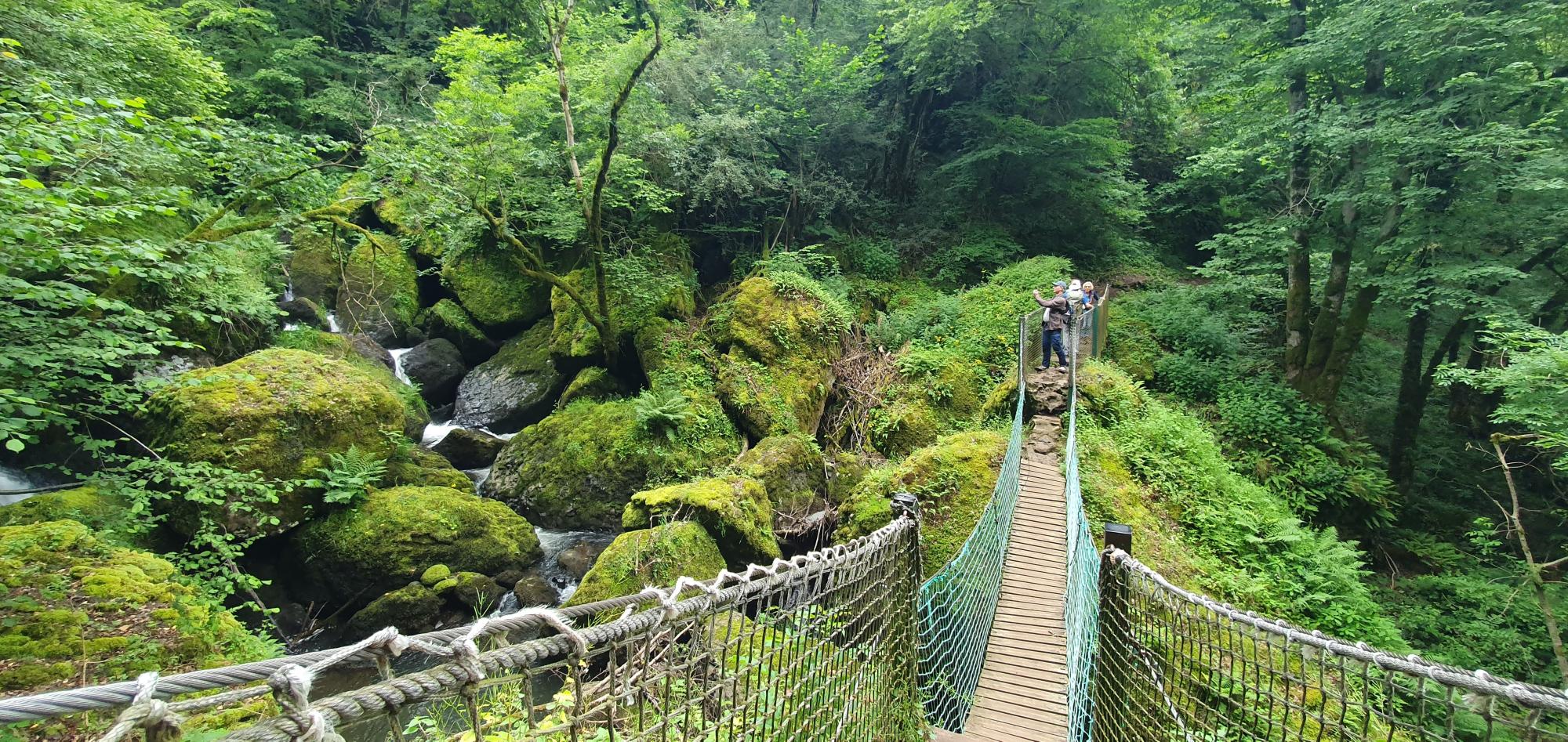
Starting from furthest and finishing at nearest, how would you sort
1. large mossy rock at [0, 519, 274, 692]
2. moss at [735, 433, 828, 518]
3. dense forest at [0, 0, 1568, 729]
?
moss at [735, 433, 828, 518] → dense forest at [0, 0, 1568, 729] → large mossy rock at [0, 519, 274, 692]

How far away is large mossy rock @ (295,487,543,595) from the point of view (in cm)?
598

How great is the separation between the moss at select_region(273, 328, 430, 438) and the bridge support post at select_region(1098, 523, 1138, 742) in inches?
342

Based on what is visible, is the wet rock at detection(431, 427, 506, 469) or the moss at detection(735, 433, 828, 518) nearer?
the moss at detection(735, 433, 828, 518)

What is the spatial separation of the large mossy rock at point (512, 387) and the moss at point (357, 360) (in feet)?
2.59

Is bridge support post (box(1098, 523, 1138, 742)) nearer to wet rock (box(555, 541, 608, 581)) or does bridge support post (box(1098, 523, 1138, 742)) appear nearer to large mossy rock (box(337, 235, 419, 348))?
wet rock (box(555, 541, 608, 581))

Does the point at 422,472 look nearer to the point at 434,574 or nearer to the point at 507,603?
the point at 434,574

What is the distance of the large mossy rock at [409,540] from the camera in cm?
598

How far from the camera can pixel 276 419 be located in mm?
6078

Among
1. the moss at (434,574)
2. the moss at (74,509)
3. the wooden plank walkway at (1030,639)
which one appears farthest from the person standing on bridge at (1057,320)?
the moss at (74,509)

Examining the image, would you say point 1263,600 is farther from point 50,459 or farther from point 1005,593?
point 50,459

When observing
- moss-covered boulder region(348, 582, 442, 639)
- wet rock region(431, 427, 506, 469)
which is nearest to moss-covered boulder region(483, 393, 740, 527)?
wet rock region(431, 427, 506, 469)

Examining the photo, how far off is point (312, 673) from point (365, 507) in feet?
22.1

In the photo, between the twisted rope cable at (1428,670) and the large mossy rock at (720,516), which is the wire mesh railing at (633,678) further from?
the large mossy rock at (720,516)

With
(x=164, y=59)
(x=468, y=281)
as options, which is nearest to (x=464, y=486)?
(x=468, y=281)
